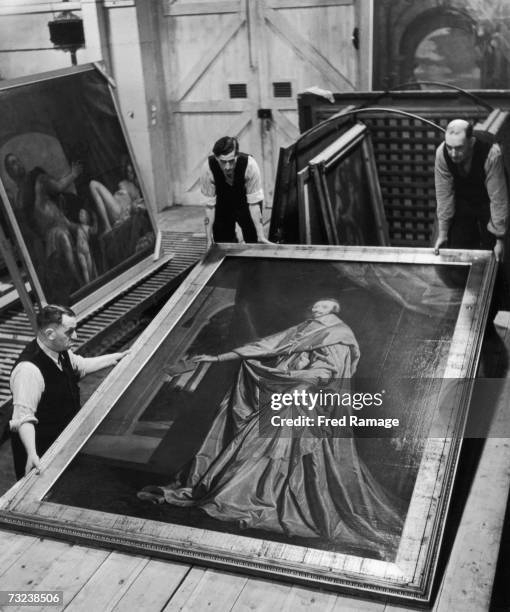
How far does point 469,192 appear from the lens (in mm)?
5359

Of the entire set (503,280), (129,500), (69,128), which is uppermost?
(69,128)

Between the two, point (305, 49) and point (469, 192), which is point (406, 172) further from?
point (305, 49)

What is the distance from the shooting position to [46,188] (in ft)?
19.1

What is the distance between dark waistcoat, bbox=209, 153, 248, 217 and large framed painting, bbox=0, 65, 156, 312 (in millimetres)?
1126

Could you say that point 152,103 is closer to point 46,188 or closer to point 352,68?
point 352,68

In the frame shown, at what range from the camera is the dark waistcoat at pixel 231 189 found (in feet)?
18.4

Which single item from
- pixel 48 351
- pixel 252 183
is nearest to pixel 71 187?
pixel 252 183

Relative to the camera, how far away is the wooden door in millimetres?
8445

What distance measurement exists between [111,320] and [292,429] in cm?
283

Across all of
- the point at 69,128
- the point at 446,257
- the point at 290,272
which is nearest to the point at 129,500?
the point at 290,272

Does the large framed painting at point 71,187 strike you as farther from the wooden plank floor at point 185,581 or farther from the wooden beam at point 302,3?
the wooden plank floor at point 185,581

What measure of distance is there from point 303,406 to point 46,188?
3097mm
